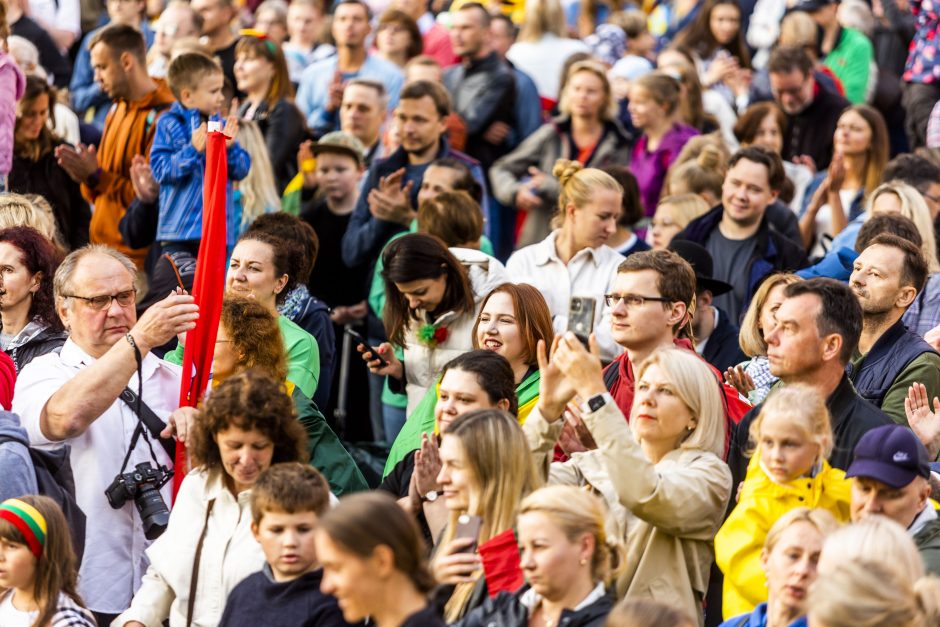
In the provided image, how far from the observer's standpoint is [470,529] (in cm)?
525

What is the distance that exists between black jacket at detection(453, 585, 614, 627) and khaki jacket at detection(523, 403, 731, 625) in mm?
471

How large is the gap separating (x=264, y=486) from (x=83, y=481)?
4.20 feet

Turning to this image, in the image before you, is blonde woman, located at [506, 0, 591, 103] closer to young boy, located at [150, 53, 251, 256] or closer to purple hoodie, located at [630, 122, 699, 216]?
purple hoodie, located at [630, 122, 699, 216]

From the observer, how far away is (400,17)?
1249 cm

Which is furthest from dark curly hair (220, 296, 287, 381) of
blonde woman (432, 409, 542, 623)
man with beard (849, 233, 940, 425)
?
man with beard (849, 233, 940, 425)

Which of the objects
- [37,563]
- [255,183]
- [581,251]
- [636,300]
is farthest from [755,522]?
[255,183]

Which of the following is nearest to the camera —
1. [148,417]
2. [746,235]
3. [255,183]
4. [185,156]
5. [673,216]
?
[148,417]

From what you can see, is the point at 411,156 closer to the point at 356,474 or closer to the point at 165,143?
the point at 165,143

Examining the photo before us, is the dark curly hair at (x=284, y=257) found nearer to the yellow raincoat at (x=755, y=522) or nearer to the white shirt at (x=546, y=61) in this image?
the yellow raincoat at (x=755, y=522)

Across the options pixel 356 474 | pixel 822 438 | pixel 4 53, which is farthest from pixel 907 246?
pixel 4 53

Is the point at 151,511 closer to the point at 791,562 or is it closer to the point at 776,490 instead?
the point at 776,490

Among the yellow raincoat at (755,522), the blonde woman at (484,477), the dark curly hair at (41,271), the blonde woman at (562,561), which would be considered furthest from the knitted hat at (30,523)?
the yellow raincoat at (755,522)

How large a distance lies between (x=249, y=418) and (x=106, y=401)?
29.0 inches

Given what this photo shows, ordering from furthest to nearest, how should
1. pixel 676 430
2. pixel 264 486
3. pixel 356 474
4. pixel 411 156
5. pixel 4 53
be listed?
pixel 411 156, pixel 4 53, pixel 356 474, pixel 676 430, pixel 264 486
